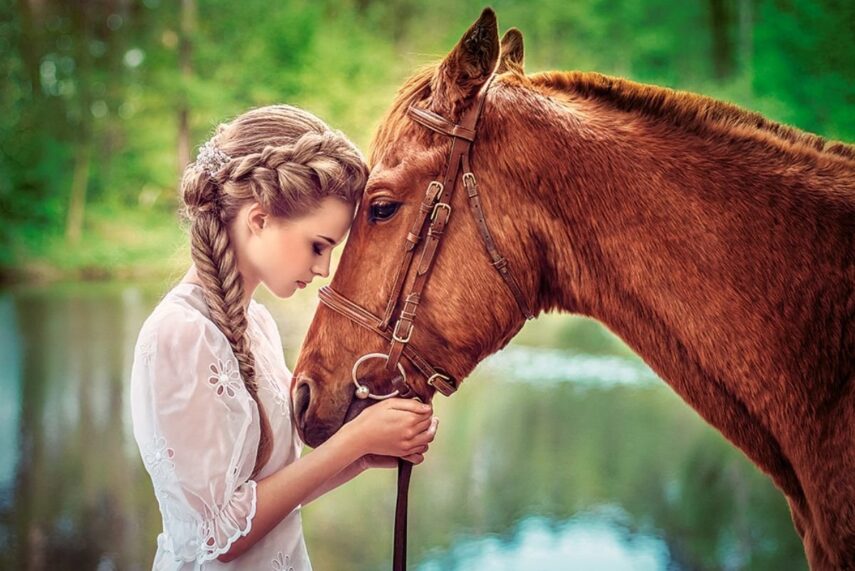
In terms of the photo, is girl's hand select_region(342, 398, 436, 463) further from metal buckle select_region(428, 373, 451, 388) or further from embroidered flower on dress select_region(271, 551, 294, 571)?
embroidered flower on dress select_region(271, 551, 294, 571)

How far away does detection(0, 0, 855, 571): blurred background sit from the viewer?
14.2ft

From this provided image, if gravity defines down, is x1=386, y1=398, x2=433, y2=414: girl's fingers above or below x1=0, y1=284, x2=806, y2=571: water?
above

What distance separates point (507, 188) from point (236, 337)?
0.45m

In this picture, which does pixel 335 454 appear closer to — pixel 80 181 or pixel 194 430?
pixel 194 430

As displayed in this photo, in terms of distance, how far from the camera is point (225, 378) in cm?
115

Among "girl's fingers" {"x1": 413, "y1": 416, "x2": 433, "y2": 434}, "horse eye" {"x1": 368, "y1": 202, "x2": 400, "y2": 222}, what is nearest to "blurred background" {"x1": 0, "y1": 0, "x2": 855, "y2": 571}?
"horse eye" {"x1": 368, "y1": 202, "x2": 400, "y2": 222}

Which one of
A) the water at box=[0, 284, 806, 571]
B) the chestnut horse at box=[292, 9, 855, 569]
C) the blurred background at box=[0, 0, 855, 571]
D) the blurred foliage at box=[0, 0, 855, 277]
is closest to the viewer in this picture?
the chestnut horse at box=[292, 9, 855, 569]

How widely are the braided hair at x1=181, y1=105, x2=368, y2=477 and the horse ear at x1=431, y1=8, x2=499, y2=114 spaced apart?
0.17 metres

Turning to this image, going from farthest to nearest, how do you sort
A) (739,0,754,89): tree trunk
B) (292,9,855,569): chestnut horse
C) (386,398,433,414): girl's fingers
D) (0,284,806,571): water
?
(739,0,754,89): tree trunk → (0,284,806,571): water → (386,398,433,414): girl's fingers → (292,9,855,569): chestnut horse

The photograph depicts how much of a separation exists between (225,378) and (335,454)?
0.62 ft

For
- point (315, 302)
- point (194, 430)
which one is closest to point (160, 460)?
point (194, 430)

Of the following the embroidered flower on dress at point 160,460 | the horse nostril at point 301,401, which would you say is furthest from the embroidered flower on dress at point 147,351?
the horse nostril at point 301,401

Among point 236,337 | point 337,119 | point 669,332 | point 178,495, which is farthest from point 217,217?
point 337,119

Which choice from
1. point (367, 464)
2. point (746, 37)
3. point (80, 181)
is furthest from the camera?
point (80, 181)
